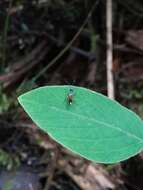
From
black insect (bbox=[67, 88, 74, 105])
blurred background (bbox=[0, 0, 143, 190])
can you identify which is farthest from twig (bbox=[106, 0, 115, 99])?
black insect (bbox=[67, 88, 74, 105])

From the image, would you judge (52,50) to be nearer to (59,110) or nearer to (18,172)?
Answer: (18,172)

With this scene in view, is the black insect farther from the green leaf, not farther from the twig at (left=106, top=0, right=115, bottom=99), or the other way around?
the twig at (left=106, top=0, right=115, bottom=99)

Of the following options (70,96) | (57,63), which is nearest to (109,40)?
(57,63)

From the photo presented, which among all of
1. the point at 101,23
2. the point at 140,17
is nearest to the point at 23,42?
the point at 101,23

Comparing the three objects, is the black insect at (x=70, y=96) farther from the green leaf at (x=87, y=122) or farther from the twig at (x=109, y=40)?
the twig at (x=109, y=40)

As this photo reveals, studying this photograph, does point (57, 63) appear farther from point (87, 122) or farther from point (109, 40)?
point (87, 122)

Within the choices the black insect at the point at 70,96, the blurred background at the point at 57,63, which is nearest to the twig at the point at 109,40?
the blurred background at the point at 57,63
